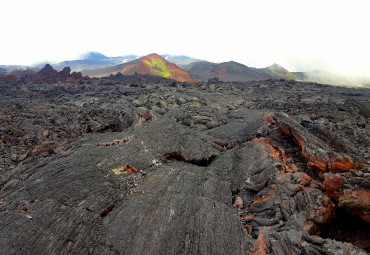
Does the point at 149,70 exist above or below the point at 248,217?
below

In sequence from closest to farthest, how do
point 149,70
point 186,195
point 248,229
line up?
point 248,229
point 186,195
point 149,70

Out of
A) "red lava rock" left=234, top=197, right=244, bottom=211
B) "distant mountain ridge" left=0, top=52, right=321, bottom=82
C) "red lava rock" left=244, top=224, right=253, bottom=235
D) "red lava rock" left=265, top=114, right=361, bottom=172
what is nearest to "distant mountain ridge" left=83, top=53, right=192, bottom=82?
"distant mountain ridge" left=0, top=52, right=321, bottom=82

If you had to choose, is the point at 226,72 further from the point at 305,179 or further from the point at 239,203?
the point at 239,203

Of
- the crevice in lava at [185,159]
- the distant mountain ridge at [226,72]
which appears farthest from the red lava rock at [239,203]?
the distant mountain ridge at [226,72]

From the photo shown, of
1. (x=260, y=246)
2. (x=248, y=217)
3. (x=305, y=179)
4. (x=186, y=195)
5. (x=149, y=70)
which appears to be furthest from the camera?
(x=149, y=70)

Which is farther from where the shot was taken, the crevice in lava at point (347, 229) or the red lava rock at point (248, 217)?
the red lava rock at point (248, 217)

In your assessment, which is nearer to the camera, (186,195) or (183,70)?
(186,195)

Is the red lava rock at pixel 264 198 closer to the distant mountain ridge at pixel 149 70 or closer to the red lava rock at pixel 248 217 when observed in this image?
the red lava rock at pixel 248 217

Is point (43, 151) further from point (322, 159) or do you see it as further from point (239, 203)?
point (322, 159)

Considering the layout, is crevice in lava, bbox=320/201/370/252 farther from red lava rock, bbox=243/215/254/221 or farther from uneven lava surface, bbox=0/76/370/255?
red lava rock, bbox=243/215/254/221

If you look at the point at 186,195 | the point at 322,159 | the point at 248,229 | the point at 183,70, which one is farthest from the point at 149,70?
the point at 248,229

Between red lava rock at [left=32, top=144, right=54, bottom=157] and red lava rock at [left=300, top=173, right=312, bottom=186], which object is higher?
red lava rock at [left=300, top=173, right=312, bottom=186]

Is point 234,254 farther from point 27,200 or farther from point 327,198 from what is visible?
point 27,200

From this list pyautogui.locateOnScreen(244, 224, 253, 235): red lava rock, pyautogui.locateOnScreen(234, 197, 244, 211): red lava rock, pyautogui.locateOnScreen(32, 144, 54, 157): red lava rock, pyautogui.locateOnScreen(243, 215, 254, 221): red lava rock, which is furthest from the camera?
pyautogui.locateOnScreen(32, 144, 54, 157): red lava rock
